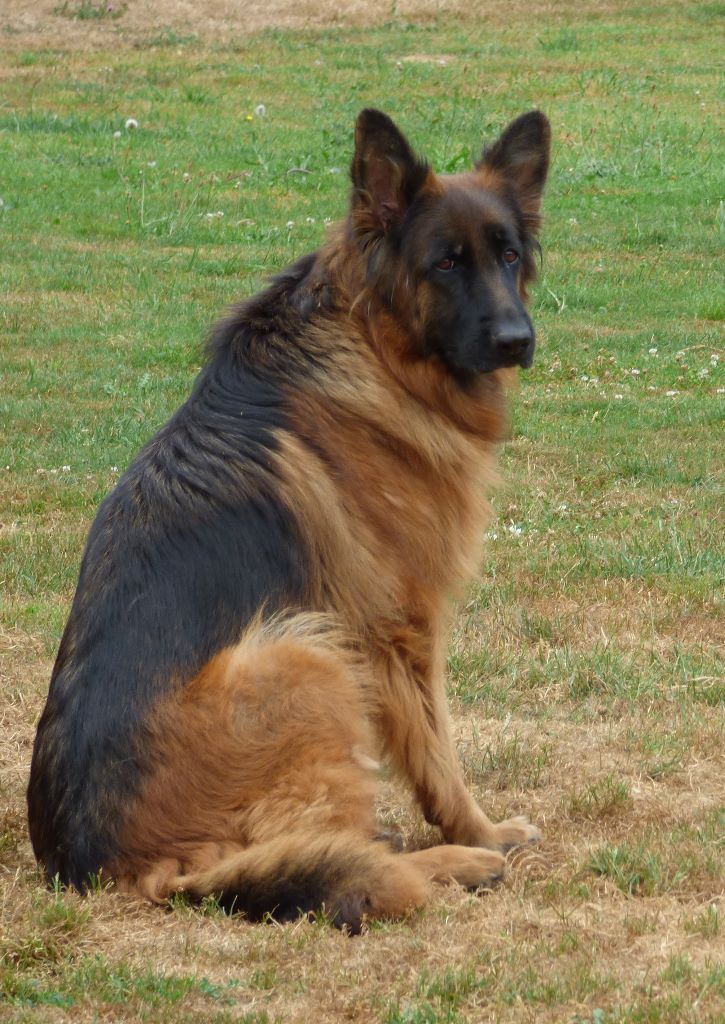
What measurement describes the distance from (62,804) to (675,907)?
5.31 ft

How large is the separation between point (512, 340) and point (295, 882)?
1.69 metres

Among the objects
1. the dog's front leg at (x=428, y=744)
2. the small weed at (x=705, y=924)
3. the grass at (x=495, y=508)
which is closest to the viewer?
the grass at (x=495, y=508)

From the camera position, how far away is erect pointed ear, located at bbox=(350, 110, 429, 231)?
414 centimetres

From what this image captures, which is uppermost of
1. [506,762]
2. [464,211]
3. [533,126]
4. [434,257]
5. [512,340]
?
[533,126]

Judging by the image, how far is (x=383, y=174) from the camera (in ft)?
13.8

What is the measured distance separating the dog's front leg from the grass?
0.17 m

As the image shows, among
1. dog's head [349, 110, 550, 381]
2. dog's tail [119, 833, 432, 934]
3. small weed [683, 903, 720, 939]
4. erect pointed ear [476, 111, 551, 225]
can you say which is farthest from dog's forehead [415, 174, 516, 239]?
small weed [683, 903, 720, 939]

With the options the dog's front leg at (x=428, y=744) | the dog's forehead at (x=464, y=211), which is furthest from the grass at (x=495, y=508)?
the dog's forehead at (x=464, y=211)

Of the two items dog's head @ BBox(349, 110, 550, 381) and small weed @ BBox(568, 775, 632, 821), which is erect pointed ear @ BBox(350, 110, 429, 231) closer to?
dog's head @ BBox(349, 110, 550, 381)

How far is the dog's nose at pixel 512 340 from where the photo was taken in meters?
4.11

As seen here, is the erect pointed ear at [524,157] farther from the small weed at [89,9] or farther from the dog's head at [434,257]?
the small weed at [89,9]

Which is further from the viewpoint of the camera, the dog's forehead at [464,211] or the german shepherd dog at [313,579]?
the dog's forehead at [464,211]

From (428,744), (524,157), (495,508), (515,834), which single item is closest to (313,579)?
(428,744)

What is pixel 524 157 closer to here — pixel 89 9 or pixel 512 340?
pixel 512 340
